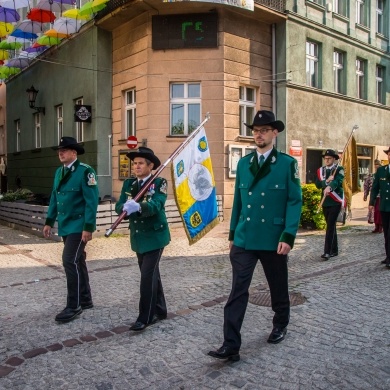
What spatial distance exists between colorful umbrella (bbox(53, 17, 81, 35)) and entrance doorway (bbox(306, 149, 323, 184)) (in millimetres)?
9099

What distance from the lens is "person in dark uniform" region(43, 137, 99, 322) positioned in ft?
16.9

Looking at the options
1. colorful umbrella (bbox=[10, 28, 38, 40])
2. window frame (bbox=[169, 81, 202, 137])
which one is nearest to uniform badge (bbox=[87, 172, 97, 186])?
window frame (bbox=[169, 81, 202, 137])

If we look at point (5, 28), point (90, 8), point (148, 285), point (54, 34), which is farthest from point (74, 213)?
point (54, 34)

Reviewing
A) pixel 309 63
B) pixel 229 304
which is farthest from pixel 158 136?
pixel 229 304

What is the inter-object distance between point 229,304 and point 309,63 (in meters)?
15.1

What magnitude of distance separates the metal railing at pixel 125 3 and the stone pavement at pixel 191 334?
388 inches

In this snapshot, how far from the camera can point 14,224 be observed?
45.0 ft

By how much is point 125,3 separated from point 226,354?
13.2m

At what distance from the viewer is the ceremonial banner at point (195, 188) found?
5164 millimetres

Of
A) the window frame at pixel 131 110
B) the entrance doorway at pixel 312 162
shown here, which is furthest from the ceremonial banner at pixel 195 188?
the entrance doorway at pixel 312 162

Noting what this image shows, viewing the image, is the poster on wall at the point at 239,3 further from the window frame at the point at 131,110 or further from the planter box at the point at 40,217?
the planter box at the point at 40,217

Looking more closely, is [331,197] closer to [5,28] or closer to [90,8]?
[90,8]

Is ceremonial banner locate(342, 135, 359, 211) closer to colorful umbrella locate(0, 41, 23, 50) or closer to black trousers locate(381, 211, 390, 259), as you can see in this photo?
black trousers locate(381, 211, 390, 259)

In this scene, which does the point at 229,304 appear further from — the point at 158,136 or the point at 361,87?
the point at 361,87
